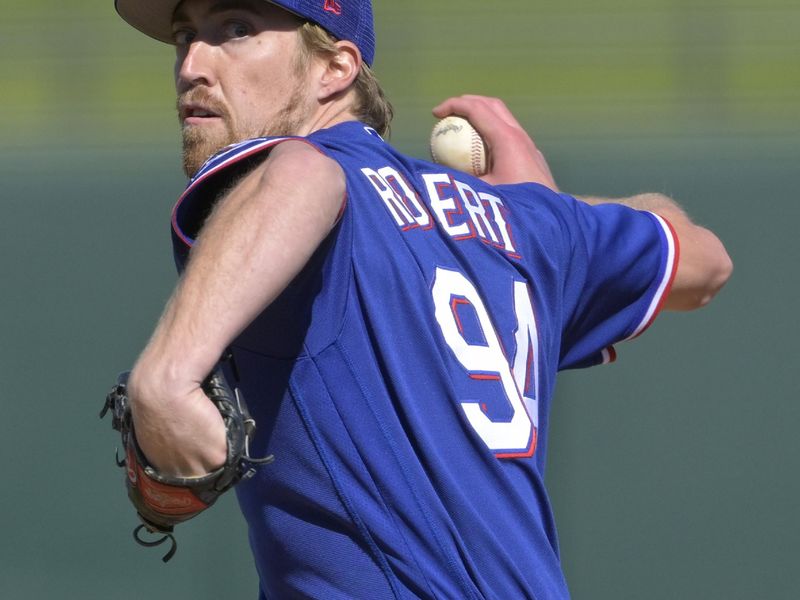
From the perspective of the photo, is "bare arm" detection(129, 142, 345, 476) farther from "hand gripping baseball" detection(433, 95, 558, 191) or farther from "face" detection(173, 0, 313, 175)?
"hand gripping baseball" detection(433, 95, 558, 191)

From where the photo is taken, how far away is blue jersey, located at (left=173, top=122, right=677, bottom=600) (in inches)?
63.7

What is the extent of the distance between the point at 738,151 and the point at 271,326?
123 inches

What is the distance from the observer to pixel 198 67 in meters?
2.00

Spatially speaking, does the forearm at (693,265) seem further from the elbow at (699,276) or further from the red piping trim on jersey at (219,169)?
the red piping trim on jersey at (219,169)

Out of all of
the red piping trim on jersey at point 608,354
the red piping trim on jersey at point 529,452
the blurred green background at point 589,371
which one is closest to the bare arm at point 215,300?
the red piping trim on jersey at point 529,452

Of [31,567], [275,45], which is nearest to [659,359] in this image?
[31,567]

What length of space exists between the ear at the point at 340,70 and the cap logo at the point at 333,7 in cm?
5

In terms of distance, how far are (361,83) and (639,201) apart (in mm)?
685

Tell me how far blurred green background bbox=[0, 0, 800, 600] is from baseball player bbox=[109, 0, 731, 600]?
2163 millimetres

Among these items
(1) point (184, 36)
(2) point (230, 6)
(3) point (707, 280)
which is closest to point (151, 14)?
(1) point (184, 36)

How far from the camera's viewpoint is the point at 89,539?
406 cm

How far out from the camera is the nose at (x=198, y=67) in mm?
2002

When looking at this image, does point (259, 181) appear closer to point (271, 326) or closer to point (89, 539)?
point (271, 326)

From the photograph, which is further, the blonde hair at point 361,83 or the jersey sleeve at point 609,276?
the jersey sleeve at point 609,276
